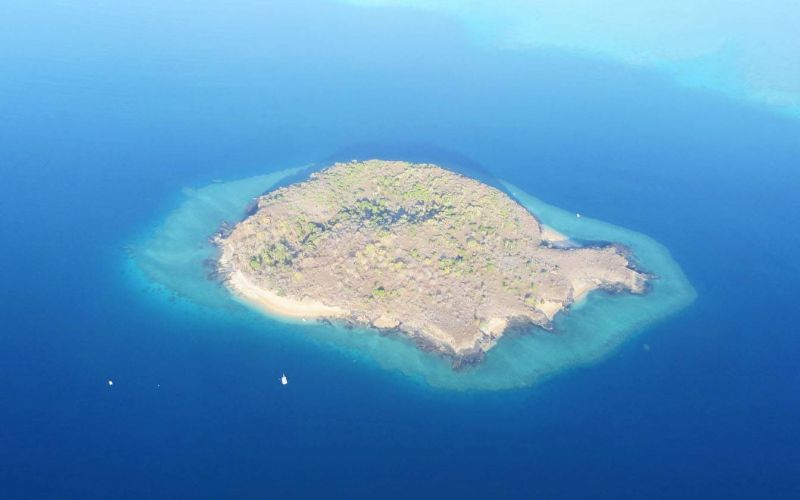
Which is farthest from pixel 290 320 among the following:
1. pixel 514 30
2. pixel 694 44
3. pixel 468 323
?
pixel 694 44

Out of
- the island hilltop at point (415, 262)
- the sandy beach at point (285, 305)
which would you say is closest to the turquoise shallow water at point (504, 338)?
the sandy beach at point (285, 305)

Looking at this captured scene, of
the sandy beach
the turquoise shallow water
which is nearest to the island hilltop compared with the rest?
the sandy beach

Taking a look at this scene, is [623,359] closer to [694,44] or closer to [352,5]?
[694,44]

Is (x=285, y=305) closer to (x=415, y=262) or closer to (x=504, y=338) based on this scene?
(x=415, y=262)

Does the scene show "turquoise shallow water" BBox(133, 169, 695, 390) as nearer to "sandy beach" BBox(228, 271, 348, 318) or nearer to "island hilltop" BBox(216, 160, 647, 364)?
"sandy beach" BBox(228, 271, 348, 318)

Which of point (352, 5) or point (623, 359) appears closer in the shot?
point (623, 359)

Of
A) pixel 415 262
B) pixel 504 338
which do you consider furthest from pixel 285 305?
pixel 504 338

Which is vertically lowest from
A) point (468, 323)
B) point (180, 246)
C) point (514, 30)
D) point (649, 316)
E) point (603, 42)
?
point (180, 246)
